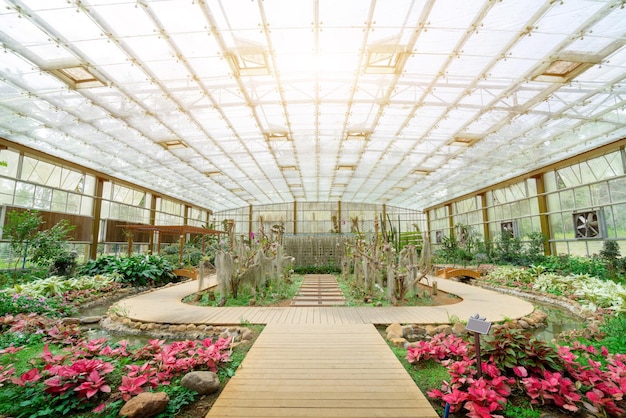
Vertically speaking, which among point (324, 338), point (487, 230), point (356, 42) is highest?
point (356, 42)

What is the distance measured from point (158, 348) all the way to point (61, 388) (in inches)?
44.0

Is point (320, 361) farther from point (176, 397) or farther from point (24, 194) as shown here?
point (24, 194)

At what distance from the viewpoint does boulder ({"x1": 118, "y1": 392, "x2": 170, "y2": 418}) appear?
226 cm

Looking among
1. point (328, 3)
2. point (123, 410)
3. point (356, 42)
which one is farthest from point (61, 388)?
point (356, 42)

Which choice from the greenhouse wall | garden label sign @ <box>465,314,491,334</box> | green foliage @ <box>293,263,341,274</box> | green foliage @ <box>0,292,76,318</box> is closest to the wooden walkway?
garden label sign @ <box>465,314,491,334</box>

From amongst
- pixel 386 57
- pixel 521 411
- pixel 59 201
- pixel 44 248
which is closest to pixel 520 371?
pixel 521 411

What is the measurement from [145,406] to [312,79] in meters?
7.56

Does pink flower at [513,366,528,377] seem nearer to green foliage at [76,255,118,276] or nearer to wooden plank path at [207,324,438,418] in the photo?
wooden plank path at [207,324,438,418]

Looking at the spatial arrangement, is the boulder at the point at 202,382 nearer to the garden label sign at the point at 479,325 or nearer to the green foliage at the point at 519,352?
the garden label sign at the point at 479,325

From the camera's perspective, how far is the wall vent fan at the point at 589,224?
34.9 ft

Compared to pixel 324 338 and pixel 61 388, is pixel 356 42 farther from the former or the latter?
pixel 61 388

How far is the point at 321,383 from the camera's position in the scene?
2.81m

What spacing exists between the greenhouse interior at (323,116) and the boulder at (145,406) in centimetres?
64

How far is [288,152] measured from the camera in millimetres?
13859
